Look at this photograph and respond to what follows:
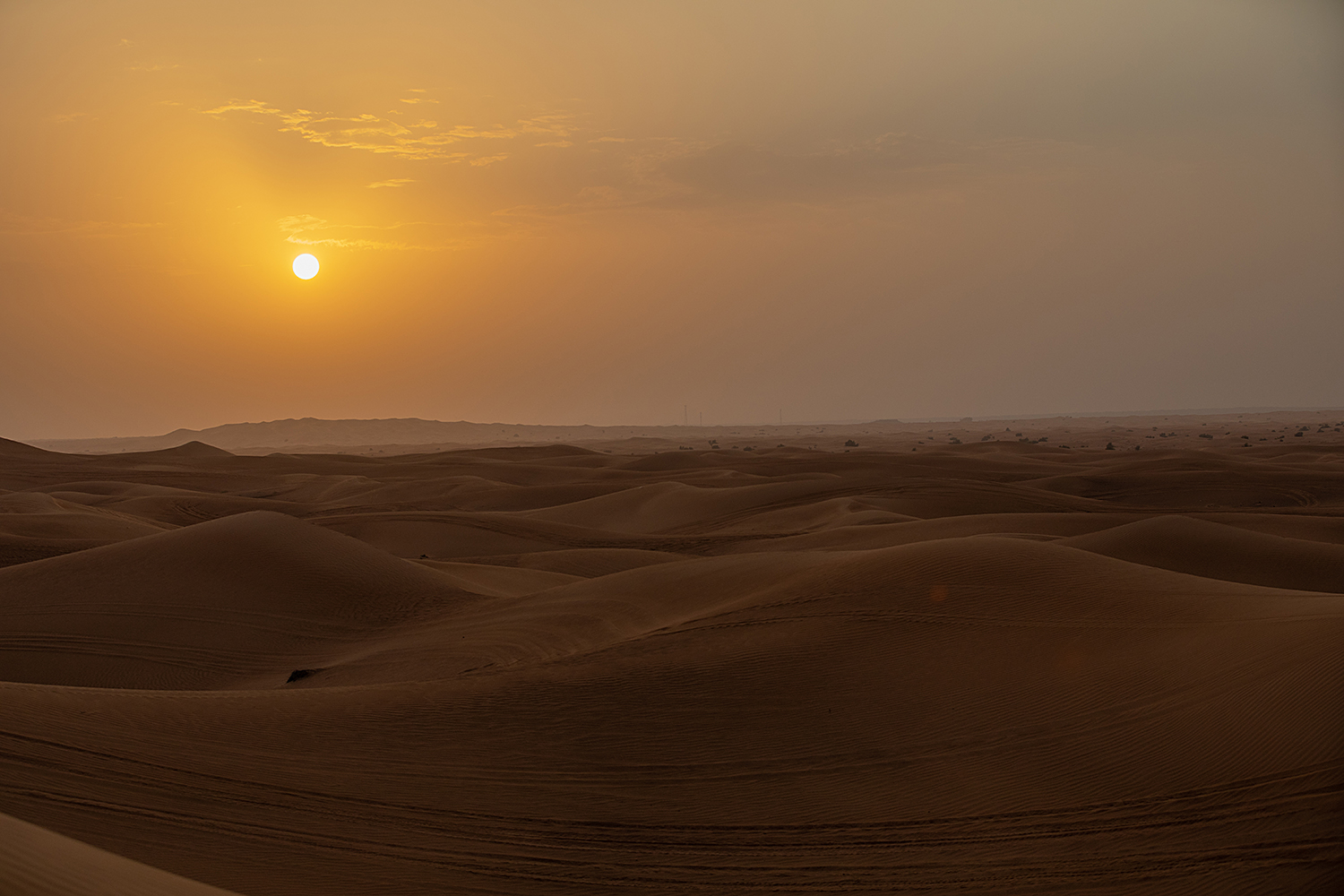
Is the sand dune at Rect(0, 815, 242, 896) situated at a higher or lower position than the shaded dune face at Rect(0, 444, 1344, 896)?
higher

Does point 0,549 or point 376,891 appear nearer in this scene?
point 376,891

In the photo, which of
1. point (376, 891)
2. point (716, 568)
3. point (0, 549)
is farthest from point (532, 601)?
point (0, 549)

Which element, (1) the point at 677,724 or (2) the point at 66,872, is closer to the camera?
(2) the point at 66,872

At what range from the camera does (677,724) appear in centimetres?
870

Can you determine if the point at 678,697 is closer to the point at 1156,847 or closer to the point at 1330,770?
the point at 1156,847

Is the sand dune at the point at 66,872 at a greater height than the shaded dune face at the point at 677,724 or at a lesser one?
greater

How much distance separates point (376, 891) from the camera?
592 centimetres

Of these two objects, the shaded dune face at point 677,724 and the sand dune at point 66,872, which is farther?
the shaded dune face at point 677,724

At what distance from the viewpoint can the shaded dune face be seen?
6.27 m

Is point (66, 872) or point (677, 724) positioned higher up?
point (66, 872)

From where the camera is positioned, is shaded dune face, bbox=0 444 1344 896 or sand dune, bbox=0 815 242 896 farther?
shaded dune face, bbox=0 444 1344 896

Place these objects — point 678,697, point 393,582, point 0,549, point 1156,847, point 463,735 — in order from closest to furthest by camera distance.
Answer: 1. point 1156,847
2. point 463,735
3. point 678,697
4. point 393,582
5. point 0,549

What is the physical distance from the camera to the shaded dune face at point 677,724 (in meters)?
6.27

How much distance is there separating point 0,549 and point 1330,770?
75.2 ft
